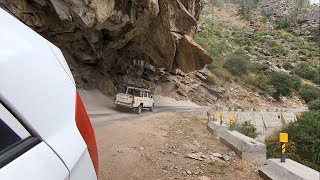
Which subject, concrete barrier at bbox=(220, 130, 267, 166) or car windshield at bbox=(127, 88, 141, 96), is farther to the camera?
car windshield at bbox=(127, 88, 141, 96)

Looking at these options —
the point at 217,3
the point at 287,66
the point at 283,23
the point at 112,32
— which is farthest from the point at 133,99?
the point at 217,3

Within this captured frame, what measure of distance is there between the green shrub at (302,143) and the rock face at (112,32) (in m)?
10.4

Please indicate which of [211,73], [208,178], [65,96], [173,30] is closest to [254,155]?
[208,178]

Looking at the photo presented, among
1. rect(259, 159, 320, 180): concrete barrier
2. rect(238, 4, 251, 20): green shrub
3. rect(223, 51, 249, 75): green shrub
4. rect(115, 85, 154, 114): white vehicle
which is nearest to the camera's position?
rect(259, 159, 320, 180): concrete barrier

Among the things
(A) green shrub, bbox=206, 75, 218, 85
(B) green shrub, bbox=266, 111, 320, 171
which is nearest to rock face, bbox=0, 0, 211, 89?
(B) green shrub, bbox=266, 111, 320, 171

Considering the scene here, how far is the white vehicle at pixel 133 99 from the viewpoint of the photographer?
2259 centimetres

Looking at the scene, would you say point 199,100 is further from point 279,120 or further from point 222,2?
point 222,2

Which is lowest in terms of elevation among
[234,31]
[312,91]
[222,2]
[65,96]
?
[65,96]

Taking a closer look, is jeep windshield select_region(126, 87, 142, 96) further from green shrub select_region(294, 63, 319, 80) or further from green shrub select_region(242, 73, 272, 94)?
green shrub select_region(294, 63, 319, 80)

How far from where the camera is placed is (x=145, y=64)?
1399 inches

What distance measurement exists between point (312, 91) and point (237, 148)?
171ft

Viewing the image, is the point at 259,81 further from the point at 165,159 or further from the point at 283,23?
the point at 283,23

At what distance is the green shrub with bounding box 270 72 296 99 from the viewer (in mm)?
53312

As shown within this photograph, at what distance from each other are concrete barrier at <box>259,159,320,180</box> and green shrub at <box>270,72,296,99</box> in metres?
48.1
